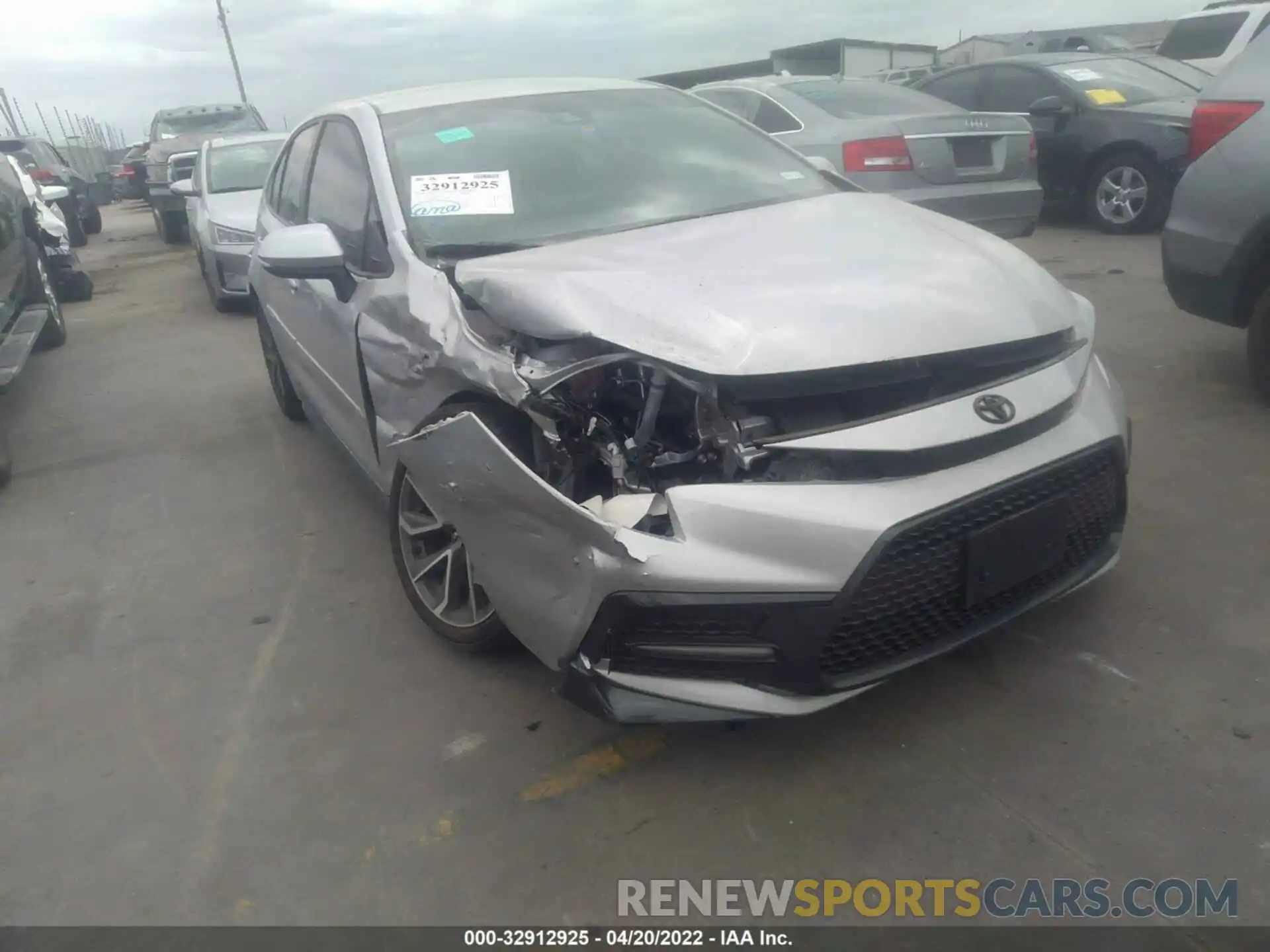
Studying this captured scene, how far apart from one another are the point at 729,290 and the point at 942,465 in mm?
673

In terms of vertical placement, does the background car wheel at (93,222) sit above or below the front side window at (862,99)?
below

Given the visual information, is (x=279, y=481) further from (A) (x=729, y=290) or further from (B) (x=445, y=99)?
(A) (x=729, y=290)

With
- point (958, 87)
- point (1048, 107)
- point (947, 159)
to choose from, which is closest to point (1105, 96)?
point (1048, 107)

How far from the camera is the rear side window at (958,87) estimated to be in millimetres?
9492

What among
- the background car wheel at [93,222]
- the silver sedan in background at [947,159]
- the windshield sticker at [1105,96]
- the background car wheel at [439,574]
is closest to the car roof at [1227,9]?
the windshield sticker at [1105,96]

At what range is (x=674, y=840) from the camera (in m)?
2.33

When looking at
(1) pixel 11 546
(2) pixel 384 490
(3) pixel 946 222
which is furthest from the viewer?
(1) pixel 11 546

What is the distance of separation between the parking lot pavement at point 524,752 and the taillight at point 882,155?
2.83 m

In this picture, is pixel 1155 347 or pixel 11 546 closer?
pixel 11 546

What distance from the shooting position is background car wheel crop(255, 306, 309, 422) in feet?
17.4

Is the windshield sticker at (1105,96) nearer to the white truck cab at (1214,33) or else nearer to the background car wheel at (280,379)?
the white truck cab at (1214,33)

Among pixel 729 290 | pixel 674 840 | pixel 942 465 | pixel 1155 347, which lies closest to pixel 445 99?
pixel 729 290

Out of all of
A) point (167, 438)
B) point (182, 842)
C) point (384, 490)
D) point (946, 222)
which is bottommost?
point (167, 438)

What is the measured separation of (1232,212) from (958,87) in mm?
6265
